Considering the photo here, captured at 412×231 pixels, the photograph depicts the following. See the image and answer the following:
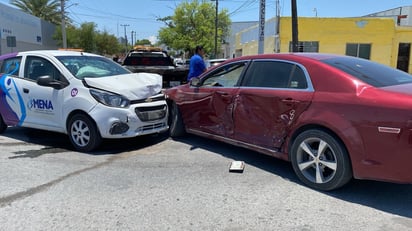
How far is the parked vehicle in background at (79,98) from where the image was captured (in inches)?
225

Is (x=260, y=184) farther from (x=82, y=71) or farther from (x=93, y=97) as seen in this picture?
(x=82, y=71)

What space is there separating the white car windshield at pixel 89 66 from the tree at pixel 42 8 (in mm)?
39777

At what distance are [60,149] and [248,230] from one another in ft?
12.9

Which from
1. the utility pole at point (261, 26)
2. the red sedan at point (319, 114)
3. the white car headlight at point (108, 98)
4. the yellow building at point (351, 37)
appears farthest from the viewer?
the yellow building at point (351, 37)

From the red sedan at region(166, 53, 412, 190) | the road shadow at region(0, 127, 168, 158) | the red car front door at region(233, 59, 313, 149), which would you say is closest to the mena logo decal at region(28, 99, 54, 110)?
the road shadow at region(0, 127, 168, 158)

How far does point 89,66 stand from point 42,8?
140ft

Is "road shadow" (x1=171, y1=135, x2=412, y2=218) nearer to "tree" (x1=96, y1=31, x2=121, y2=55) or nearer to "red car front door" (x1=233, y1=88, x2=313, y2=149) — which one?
"red car front door" (x1=233, y1=88, x2=313, y2=149)

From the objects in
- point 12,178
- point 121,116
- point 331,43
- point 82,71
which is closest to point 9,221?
point 12,178

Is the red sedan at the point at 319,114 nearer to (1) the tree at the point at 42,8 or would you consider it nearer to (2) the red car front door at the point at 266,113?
(2) the red car front door at the point at 266,113

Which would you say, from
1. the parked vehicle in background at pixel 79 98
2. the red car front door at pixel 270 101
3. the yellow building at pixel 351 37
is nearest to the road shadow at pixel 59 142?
the parked vehicle in background at pixel 79 98

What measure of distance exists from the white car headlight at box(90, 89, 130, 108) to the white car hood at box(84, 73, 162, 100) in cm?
6

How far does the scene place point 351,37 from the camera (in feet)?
83.1

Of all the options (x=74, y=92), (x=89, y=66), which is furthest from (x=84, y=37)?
(x=74, y=92)

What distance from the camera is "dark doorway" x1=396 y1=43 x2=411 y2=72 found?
26047mm
